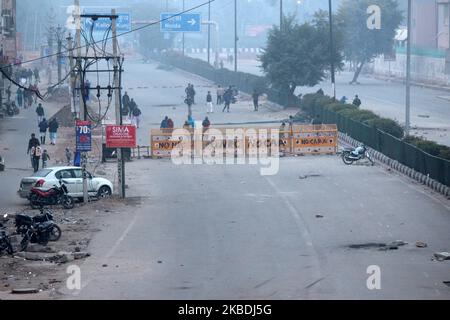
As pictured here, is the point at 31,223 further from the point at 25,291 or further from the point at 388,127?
the point at 388,127

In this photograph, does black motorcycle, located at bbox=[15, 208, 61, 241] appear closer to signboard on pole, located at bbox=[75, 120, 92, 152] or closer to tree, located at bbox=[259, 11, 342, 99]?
signboard on pole, located at bbox=[75, 120, 92, 152]

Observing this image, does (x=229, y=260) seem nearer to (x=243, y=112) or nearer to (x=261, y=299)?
(x=261, y=299)

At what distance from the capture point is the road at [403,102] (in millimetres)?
55469

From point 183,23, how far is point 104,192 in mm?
53157

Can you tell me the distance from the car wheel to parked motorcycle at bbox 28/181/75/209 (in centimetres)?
207

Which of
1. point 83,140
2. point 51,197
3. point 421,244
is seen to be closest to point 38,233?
point 51,197

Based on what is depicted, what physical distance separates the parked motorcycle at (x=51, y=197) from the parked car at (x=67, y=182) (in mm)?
452

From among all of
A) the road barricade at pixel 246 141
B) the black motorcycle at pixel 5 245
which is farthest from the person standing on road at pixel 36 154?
the black motorcycle at pixel 5 245

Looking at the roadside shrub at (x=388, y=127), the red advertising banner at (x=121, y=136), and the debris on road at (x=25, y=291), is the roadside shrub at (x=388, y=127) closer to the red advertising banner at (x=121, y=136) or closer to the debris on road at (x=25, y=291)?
the red advertising banner at (x=121, y=136)

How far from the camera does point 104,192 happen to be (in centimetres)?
A: 3566

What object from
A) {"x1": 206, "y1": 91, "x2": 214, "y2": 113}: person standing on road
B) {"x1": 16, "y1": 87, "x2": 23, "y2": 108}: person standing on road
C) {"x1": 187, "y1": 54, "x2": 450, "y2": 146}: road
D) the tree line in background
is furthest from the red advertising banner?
{"x1": 16, "y1": 87, "x2": 23, "y2": 108}: person standing on road

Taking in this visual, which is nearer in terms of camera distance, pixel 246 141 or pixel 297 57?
pixel 246 141

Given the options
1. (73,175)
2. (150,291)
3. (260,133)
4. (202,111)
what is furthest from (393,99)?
(150,291)

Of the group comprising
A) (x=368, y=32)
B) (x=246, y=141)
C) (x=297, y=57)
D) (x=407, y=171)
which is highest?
(x=368, y=32)
